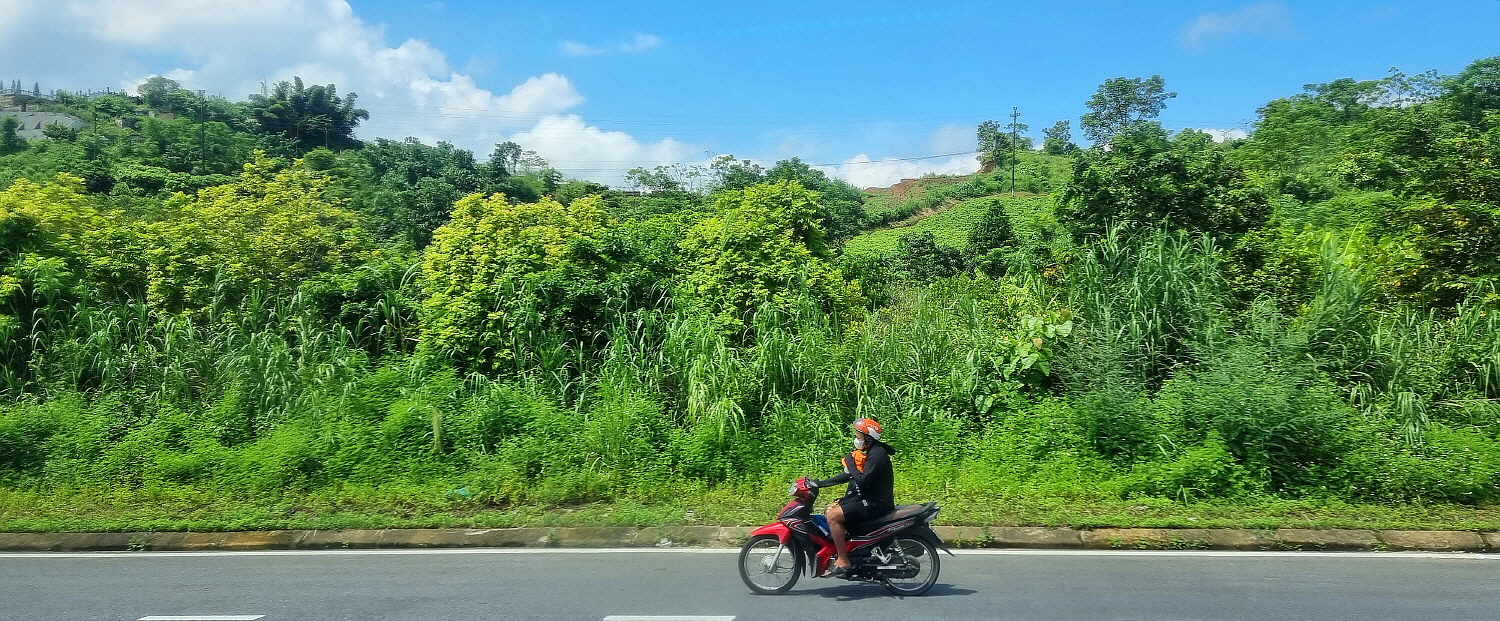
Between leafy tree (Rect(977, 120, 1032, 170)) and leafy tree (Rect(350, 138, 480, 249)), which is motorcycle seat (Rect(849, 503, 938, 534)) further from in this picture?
leafy tree (Rect(977, 120, 1032, 170))

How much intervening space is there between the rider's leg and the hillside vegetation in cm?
189

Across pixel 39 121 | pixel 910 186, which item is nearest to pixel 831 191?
pixel 910 186

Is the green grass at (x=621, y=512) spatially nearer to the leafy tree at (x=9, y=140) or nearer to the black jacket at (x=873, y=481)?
the black jacket at (x=873, y=481)

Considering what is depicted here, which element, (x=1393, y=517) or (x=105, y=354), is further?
(x=105, y=354)

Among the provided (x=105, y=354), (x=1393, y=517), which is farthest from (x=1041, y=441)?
(x=105, y=354)

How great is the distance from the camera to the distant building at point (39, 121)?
6994cm

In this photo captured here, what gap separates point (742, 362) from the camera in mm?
10875

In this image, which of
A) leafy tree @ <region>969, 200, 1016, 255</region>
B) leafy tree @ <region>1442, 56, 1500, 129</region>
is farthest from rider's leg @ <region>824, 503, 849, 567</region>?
leafy tree @ <region>1442, 56, 1500, 129</region>

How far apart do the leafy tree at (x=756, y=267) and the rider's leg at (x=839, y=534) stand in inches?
222

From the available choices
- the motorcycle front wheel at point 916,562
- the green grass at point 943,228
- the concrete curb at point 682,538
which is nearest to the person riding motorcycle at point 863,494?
the motorcycle front wheel at point 916,562

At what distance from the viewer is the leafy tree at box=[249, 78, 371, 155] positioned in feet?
269

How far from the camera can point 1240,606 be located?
5656mm

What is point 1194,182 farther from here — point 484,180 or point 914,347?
point 484,180

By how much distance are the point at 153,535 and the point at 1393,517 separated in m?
11.8
